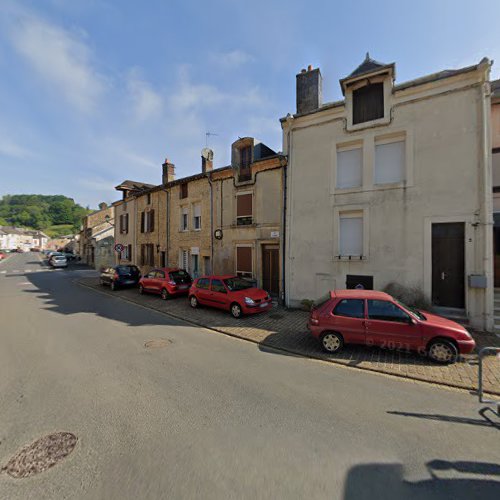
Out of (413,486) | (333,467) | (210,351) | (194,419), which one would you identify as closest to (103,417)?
(194,419)

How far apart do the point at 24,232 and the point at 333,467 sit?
128 m

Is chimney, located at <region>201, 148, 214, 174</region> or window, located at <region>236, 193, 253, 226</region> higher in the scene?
chimney, located at <region>201, 148, 214, 174</region>

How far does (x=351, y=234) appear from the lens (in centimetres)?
995

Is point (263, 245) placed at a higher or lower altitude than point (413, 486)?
higher

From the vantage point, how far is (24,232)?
317 ft

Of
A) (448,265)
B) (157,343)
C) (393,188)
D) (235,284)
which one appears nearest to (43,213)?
(235,284)

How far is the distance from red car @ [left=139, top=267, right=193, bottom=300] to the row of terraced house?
2.53 m

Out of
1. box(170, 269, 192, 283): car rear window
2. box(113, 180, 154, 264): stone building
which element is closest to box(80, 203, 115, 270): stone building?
box(113, 180, 154, 264): stone building

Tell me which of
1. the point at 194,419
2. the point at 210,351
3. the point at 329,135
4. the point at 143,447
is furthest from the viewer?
the point at 329,135

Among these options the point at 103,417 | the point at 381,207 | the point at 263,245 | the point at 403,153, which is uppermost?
the point at 403,153

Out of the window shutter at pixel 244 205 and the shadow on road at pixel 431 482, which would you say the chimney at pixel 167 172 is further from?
the shadow on road at pixel 431 482

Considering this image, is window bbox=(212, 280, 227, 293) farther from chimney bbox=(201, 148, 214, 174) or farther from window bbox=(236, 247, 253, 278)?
chimney bbox=(201, 148, 214, 174)

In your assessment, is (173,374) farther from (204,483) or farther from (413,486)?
(413,486)

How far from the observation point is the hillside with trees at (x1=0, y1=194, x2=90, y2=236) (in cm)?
11846
